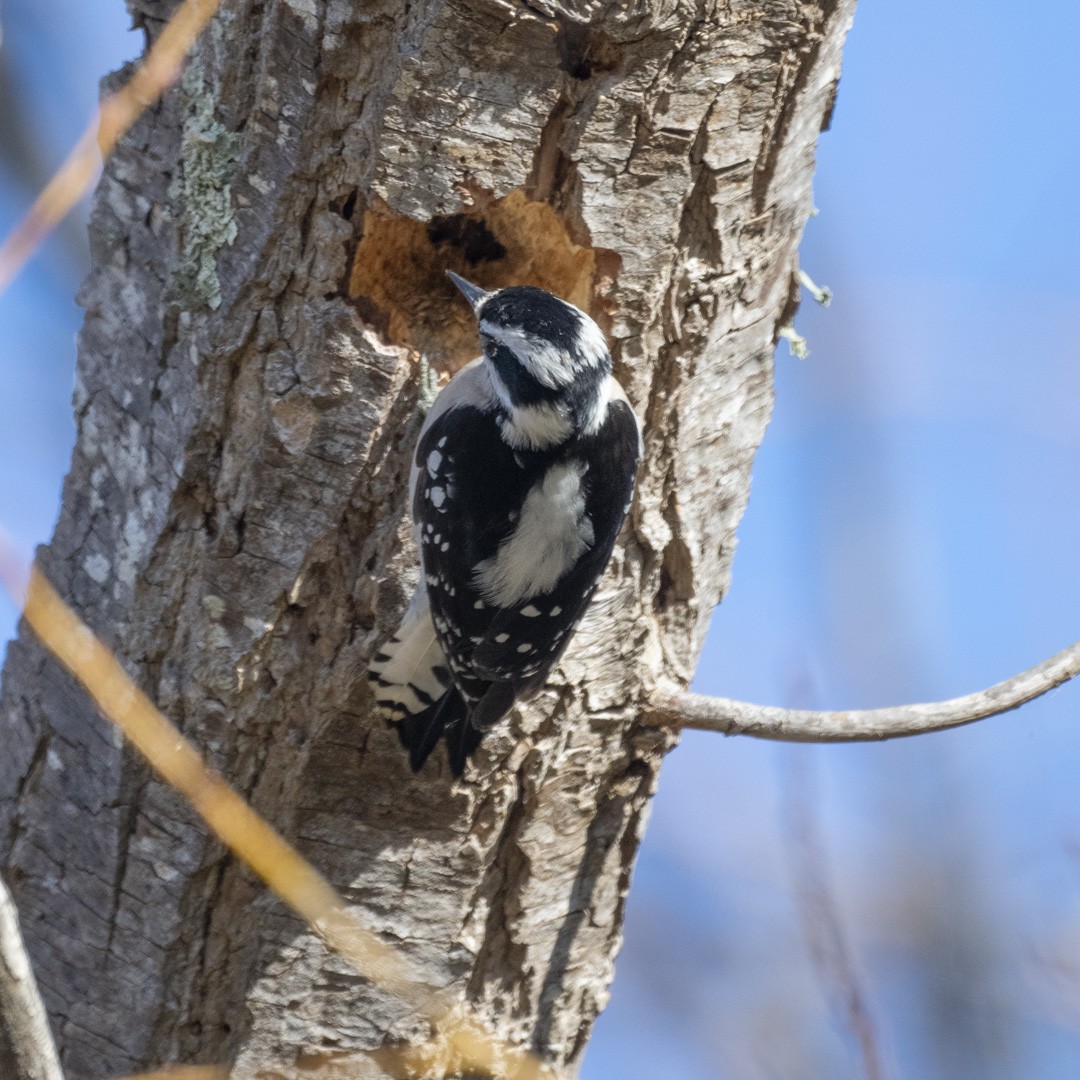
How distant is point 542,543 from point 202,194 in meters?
1.13

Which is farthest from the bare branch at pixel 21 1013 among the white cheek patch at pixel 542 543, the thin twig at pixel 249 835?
the white cheek patch at pixel 542 543

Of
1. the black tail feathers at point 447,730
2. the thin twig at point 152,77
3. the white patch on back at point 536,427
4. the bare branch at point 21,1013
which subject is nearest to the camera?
the bare branch at point 21,1013

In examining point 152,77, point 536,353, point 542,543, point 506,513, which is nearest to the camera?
Answer: point 152,77

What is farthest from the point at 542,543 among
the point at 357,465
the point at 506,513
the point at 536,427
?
the point at 357,465

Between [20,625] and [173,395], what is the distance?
815 millimetres

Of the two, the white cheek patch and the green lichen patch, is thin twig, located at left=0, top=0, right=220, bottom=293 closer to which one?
the green lichen patch

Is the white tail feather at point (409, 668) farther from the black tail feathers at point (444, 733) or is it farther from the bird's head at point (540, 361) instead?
the bird's head at point (540, 361)

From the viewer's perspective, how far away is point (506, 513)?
325 cm

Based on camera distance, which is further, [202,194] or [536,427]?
[536,427]

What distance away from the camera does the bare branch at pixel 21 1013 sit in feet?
5.05

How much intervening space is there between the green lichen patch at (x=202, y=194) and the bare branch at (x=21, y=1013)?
1.41 metres

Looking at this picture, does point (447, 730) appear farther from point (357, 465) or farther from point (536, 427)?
point (536, 427)

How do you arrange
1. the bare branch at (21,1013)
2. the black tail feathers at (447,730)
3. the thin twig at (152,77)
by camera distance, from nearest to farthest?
the bare branch at (21,1013), the thin twig at (152,77), the black tail feathers at (447,730)

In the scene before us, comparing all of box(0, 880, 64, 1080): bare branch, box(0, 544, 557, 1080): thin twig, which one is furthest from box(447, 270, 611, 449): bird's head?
box(0, 880, 64, 1080): bare branch
